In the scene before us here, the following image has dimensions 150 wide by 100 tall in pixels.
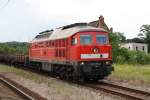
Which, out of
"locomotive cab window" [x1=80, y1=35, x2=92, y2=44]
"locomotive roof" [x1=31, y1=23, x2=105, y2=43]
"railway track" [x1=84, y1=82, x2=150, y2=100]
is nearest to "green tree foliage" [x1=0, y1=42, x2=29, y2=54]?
"locomotive roof" [x1=31, y1=23, x2=105, y2=43]

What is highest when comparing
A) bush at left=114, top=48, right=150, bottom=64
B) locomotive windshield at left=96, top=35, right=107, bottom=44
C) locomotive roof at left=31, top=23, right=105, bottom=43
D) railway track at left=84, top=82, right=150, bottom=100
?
locomotive roof at left=31, top=23, right=105, bottom=43

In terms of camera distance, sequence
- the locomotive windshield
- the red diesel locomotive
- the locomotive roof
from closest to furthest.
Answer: the red diesel locomotive, the locomotive windshield, the locomotive roof

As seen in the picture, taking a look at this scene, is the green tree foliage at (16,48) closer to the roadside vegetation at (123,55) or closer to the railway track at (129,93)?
the roadside vegetation at (123,55)

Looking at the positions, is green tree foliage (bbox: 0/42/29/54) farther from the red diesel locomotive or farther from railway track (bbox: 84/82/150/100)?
railway track (bbox: 84/82/150/100)

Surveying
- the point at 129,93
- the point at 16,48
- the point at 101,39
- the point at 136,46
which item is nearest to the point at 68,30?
the point at 101,39

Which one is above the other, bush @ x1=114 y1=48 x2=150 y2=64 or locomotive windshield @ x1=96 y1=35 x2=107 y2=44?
locomotive windshield @ x1=96 y1=35 x2=107 y2=44

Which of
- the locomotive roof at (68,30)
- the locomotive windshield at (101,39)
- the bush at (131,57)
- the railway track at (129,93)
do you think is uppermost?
the locomotive roof at (68,30)

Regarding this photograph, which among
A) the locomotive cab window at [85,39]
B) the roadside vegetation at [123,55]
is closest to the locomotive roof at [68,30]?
the locomotive cab window at [85,39]

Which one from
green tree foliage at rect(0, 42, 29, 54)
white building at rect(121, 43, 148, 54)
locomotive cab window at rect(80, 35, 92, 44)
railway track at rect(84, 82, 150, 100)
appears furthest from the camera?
white building at rect(121, 43, 148, 54)

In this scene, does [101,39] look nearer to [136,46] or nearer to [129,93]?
[129,93]

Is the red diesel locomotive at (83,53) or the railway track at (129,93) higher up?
the red diesel locomotive at (83,53)

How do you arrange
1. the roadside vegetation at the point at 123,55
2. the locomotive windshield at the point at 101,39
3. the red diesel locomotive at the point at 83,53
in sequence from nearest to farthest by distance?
the red diesel locomotive at the point at 83,53, the locomotive windshield at the point at 101,39, the roadside vegetation at the point at 123,55

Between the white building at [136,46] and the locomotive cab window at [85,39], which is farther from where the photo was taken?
the white building at [136,46]

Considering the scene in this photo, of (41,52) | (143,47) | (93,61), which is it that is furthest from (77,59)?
(143,47)
